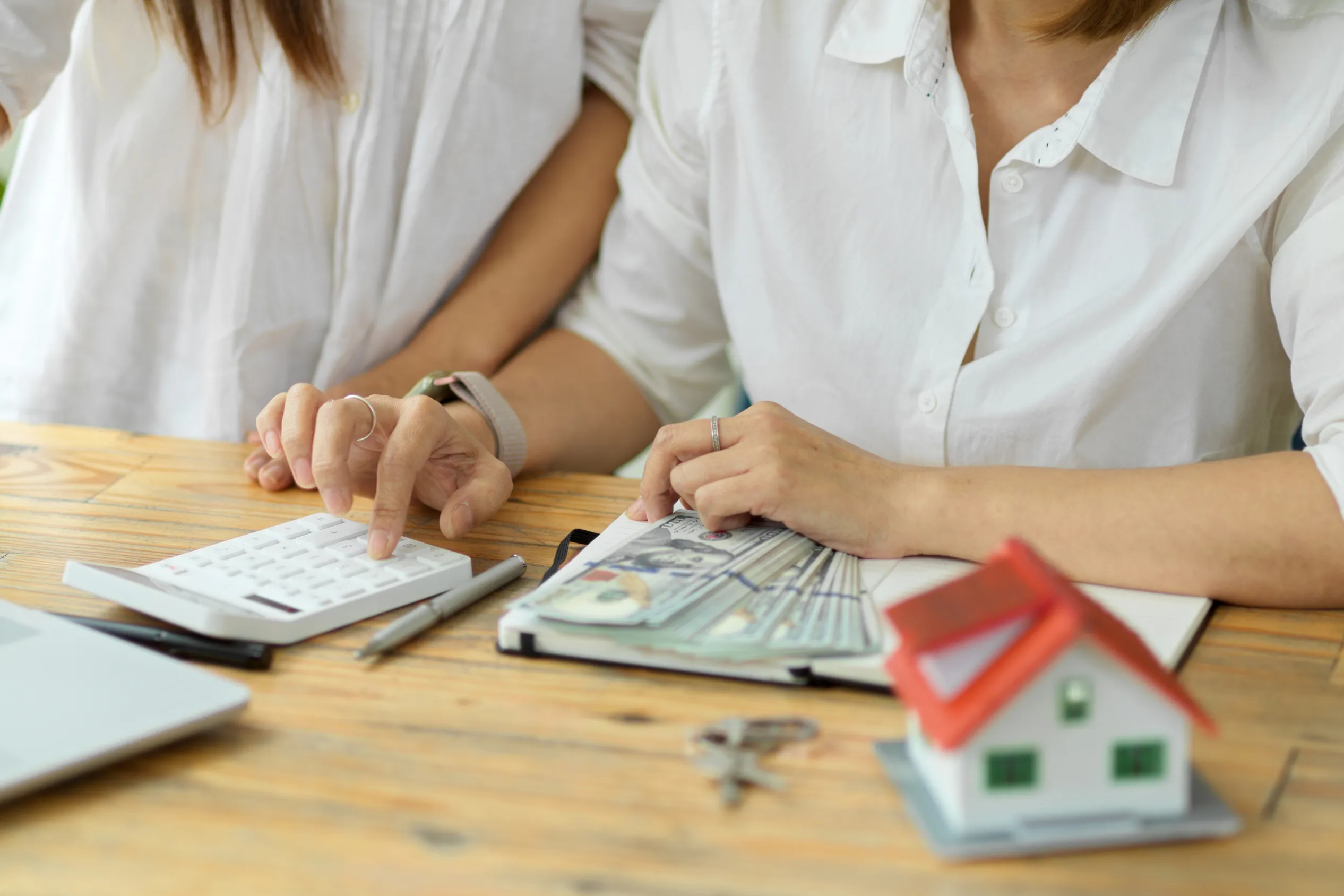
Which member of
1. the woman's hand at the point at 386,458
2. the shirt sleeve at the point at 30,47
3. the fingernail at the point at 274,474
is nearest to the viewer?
the woman's hand at the point at 386,458

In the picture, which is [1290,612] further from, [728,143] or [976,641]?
[728,143]

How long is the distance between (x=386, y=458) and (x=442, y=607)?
0.61ft

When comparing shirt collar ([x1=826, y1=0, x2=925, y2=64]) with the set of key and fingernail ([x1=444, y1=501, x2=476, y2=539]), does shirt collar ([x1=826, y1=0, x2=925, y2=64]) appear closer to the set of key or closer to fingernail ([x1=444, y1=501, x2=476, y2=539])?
fingernail ([x1=444, y1=501, x2=476, y2=539])

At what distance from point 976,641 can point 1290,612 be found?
0.41m

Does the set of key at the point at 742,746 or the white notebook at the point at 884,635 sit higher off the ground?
the white notebook at the point at 884,635

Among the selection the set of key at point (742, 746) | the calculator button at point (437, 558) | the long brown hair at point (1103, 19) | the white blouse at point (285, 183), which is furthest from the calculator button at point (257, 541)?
the long brown hair at point (1103, 19)

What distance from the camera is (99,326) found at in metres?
1.38

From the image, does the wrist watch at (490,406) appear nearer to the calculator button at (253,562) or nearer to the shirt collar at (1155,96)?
the calculator button at (253,562)

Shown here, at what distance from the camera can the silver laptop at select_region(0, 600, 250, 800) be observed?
0.56 m

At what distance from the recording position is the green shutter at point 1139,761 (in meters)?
0.50

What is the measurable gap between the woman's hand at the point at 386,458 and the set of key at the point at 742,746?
33cm

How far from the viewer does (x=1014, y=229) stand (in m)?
1.05

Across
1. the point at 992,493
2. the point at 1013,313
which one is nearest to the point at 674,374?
the point at 1013,313

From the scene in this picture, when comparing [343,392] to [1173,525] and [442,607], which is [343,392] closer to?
[442,607]
